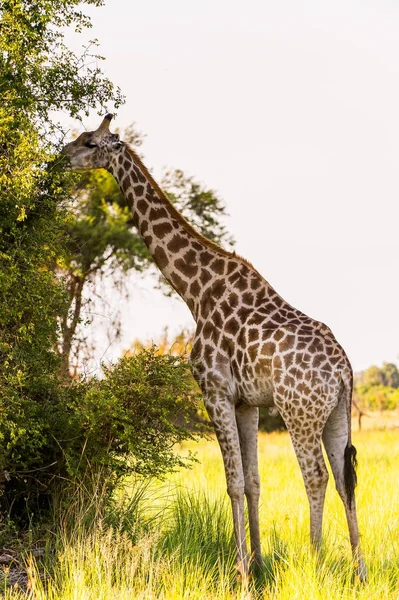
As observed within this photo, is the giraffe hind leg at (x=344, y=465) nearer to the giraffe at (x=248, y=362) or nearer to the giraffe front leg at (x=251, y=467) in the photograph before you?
the giraffe at (x=248, y=362)

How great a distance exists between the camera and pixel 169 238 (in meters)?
8.02

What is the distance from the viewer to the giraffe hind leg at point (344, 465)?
6945mm

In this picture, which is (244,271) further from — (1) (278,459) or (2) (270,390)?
(1) (278,459)

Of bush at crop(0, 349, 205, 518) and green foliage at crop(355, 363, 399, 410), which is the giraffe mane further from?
green foliage at crop(355, 363, 399, 410)

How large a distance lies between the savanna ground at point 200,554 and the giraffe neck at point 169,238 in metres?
2.20

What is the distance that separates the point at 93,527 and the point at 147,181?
3.53m

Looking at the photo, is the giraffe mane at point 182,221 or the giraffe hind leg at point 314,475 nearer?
the giraffe hind leg at point 314,475

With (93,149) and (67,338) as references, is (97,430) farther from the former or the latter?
(93,149)

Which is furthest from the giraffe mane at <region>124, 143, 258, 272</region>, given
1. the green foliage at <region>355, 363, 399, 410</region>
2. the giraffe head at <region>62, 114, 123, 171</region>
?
the green foliage at <region>355, 363, 399, 410</region>

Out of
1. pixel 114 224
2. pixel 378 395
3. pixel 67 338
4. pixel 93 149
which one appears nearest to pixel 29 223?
pixel 93 149

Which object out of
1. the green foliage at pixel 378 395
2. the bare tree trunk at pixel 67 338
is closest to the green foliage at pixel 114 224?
the bare tree trunk at pixel 67 338

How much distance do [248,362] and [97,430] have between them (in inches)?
69.8

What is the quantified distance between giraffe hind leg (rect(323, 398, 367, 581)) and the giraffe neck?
5.58 feet

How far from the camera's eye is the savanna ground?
6242 millimetres
